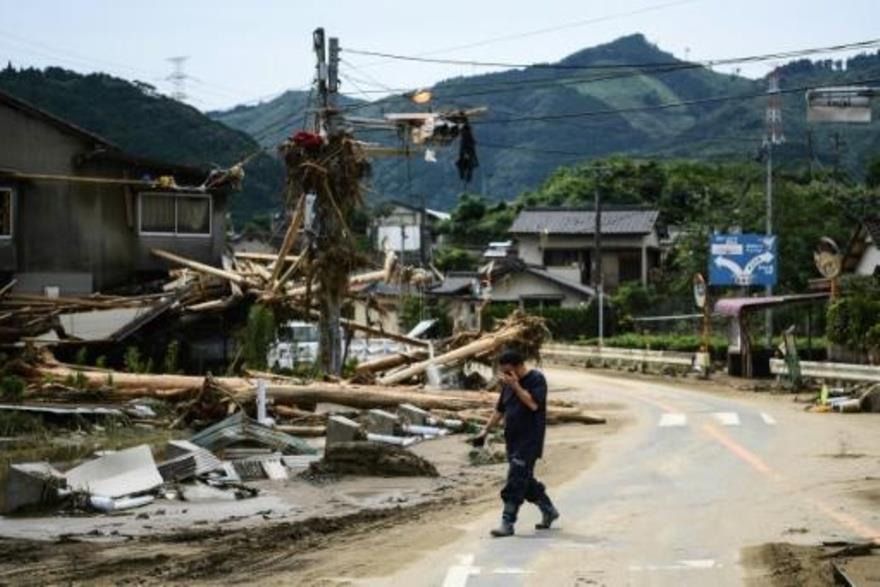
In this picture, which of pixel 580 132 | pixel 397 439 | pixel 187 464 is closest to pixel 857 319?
pixel 397 439

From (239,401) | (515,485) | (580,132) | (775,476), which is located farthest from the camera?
(580,132)

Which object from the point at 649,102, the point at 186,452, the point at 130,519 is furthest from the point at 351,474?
the point at 649,102

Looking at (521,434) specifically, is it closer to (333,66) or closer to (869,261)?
(333,66)

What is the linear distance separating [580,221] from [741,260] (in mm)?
33148

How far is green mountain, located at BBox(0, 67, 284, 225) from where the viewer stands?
6762 cm

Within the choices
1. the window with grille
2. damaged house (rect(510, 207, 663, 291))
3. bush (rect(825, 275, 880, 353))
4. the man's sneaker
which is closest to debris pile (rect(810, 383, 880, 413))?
bush (rect(825, 275, 880, 353))

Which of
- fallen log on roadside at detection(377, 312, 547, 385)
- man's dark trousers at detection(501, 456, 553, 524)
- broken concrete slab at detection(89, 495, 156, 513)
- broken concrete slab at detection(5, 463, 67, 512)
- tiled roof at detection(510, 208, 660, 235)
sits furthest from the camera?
tiled roof at detection(510, 208, 660, 235)

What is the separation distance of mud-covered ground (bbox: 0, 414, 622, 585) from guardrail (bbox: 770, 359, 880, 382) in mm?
18230

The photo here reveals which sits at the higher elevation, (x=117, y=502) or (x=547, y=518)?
(x=547, y=518)

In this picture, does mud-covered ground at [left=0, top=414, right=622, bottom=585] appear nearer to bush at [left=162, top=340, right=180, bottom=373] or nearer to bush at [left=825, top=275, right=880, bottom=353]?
bush at [left=162, top=340, right=180, bottom=373]

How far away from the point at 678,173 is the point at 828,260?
5483cm

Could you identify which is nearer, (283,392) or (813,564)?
(813,564)

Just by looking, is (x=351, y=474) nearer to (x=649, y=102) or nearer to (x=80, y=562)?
(x=80, y=562)

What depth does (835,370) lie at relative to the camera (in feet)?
117
